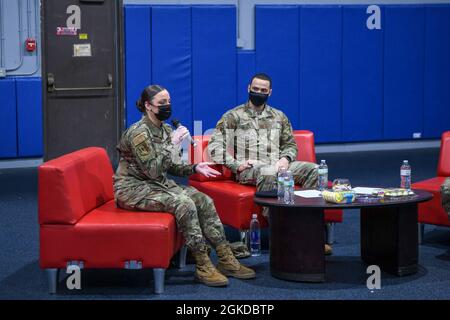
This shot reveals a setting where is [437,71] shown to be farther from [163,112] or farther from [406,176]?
[163,112]

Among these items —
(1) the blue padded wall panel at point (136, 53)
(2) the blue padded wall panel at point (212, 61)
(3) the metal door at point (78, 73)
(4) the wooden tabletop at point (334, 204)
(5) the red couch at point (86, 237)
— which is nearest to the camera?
(5) the red couch at point (86, 237)

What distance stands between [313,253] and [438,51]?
299 inches

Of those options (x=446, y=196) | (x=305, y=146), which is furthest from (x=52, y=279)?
(x=446, y=196)

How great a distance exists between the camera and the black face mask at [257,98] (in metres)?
6.17

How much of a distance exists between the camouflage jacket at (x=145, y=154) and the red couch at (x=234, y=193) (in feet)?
2.24

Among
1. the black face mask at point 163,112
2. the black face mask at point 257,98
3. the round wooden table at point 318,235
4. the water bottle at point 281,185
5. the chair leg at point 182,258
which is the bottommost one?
the chair leg at point 182,258

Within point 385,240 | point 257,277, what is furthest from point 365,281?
point 257,277

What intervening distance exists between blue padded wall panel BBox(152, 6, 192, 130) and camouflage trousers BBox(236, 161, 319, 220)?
4.52 meters

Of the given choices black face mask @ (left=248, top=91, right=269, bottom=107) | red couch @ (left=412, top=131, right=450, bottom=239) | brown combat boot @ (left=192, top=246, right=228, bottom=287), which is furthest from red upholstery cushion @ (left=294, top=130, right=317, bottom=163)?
brown combat boot @ (left=192, top=246, right=228, bottom=287)

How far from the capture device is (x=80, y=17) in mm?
9203

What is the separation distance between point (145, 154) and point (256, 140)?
143cm

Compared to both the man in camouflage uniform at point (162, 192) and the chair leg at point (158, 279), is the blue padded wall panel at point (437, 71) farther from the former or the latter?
the chair leg at point (158, 279)

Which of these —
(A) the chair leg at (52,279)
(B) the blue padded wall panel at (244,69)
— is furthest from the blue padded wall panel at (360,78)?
(A) the chair leg at (52,279)

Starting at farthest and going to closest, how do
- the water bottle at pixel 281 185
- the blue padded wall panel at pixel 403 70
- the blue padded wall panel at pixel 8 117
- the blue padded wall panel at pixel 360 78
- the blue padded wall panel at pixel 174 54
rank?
the blue padded wall panel at pixel 403 70 → the blue padded wall panel at pixel 360 78 → the blue padded wall panel at pixel 174 54 → the blue padded wall panel at pixel 8 117 → the water bottle at pixel 281 185
